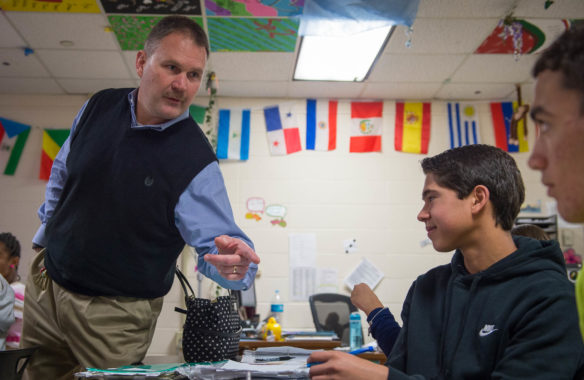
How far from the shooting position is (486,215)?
1.24 metres

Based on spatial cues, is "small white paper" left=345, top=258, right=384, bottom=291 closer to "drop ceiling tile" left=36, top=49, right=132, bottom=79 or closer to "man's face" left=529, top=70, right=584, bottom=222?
"drop ceiling tile" left=36, top=49, right=132, bottom=79

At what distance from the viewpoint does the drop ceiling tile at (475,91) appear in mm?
4812

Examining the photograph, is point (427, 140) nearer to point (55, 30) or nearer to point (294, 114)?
point (294, 114)

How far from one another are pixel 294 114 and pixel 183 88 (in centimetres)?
369

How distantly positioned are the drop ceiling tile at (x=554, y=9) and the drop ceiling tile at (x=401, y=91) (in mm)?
1257

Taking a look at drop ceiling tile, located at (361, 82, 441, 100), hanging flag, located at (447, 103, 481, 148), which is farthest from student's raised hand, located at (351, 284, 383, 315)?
hanging flag, located at (447, 103, 481, 148)

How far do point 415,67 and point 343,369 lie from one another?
12.9 feet

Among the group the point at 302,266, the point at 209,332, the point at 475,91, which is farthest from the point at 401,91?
the point at 209,332

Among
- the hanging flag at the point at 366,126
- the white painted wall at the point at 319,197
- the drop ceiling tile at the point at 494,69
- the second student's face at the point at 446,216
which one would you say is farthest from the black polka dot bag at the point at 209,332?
the hanging flag at the point at 366,126

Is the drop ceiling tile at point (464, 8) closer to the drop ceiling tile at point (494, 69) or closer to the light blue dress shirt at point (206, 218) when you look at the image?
the drop ceiling tile at point (494, 69)

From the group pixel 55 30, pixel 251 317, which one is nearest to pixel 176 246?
pixel 251 317

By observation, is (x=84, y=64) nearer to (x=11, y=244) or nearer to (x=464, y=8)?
(x=11, y=244)

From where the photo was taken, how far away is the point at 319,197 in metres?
4.97

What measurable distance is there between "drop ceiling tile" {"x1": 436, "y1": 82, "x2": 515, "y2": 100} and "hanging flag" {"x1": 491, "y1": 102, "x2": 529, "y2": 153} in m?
0.12
